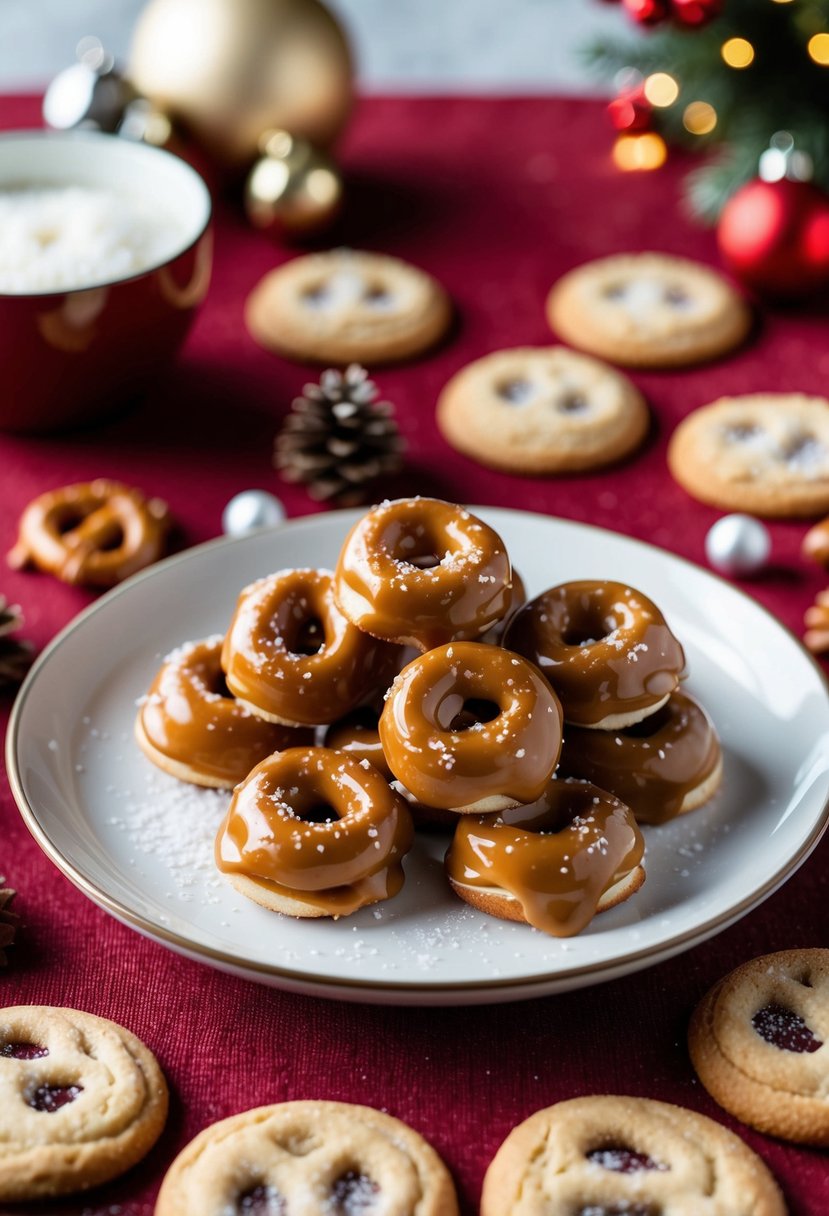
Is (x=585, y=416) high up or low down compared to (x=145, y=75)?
down

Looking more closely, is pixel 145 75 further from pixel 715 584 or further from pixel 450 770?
pixel 450 770

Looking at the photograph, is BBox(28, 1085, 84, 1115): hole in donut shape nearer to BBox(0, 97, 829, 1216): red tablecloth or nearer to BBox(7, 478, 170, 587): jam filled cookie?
BBox(0, 97, 829, 1216): red tablecloth

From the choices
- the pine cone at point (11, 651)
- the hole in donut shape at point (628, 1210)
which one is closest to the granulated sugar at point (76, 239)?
the pine cone at point (11, 651)

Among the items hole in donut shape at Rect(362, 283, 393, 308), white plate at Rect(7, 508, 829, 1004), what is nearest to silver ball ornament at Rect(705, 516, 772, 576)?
white plate at Rect(7, 508, 829, 1004)

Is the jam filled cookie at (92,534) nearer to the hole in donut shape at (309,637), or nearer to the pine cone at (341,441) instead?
the pine cone at (341,441)

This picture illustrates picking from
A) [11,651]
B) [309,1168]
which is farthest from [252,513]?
[309,1168]

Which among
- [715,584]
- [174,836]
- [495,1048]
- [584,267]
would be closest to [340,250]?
[584,267]
